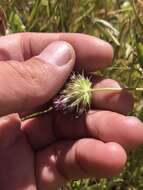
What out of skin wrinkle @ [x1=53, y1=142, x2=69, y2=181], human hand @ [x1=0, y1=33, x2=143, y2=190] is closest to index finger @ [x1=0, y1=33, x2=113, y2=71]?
human hand @ [x1=0, y1=33, x2=143, y2=190]

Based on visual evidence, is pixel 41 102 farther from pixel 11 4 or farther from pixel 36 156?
pixel 11 4

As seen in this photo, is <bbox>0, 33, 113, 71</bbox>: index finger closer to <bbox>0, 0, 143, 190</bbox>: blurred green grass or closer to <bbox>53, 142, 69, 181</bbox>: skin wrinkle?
<bbox>0, 0, 143, 190</bbox>: blurred green grass

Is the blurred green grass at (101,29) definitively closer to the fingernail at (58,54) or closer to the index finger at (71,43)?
the index finger at (71,43)

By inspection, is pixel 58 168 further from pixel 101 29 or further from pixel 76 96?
pixel 101 29

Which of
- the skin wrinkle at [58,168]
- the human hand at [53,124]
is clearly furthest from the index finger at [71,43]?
the skin wrinkle at [58,168]

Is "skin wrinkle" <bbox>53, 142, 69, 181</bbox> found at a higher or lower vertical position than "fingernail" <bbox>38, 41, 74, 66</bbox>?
lower

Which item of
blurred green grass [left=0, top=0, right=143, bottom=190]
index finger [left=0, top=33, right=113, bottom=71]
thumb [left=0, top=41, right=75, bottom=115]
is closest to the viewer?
thumb [left=0, top=41, right=75, bottom=115]

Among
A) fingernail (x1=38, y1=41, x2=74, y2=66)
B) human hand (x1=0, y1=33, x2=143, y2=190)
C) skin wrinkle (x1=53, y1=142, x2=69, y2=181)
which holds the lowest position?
skin wrinkle (x1=53, y1=142, x2=69, y2=181)

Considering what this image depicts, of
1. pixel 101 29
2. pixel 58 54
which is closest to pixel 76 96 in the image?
pixel 58 54

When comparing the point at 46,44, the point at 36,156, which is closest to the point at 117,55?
the point at 46,44
